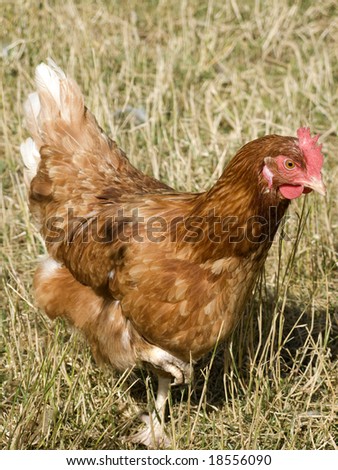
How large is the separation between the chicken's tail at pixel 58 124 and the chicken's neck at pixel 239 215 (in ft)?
3.40

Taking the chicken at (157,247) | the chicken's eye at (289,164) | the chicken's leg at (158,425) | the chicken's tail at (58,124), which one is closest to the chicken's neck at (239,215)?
the chicken at (157,247)

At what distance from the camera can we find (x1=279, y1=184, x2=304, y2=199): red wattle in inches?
117

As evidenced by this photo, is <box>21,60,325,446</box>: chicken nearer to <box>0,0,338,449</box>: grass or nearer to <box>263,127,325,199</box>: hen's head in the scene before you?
<box>263,127,325,199</box>: hen's head

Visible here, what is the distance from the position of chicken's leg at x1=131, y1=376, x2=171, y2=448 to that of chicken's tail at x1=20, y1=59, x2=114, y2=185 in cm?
119

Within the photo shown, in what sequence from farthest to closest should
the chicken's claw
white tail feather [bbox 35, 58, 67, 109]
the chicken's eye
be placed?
white tail feather [bbox 35, 58, 67, 109]
the chicken's claw
the chicken's eye

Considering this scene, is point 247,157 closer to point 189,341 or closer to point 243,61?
point 189,341

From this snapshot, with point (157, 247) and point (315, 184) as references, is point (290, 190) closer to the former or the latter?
point (315, 184)

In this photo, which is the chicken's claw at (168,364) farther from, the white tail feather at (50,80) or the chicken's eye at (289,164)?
the white tail feather at (50,80)

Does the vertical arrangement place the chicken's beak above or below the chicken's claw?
above

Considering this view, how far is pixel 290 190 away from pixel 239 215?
0.23 metres

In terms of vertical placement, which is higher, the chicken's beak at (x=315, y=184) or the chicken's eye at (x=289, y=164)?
the chicken's eye at (x=289, y=164)

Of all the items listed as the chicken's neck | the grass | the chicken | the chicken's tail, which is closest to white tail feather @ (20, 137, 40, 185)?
the chicken's tail

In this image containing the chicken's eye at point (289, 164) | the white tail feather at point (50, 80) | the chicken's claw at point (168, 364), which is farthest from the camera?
the white tail feather at point (50, 80)

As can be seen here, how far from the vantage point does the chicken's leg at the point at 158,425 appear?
3.41 m
